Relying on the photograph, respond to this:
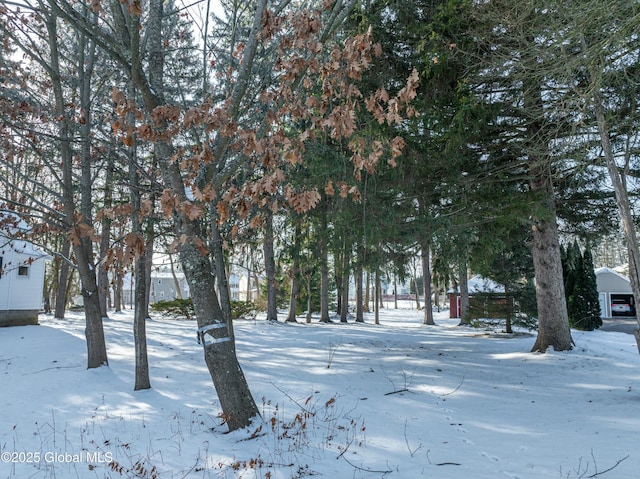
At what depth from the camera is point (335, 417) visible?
5.51 metres

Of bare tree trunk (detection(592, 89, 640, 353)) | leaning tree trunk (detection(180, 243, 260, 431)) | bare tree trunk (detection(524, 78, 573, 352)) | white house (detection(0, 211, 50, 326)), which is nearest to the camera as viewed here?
leaning tree trunk (detection(180, 243, 260, 431))

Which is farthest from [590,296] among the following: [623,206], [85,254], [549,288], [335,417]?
[85,254]

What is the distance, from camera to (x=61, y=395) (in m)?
6.65

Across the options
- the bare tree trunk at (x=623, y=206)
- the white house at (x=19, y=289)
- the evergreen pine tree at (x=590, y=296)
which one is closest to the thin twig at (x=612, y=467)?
the bare tree trunk at (x=623, y=206)

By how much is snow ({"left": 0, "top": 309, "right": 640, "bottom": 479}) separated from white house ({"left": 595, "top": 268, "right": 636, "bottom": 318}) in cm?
2284

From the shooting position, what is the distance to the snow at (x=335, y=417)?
13.4ft

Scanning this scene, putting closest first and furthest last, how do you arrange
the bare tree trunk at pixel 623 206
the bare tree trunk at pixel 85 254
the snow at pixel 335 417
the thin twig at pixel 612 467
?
the thin twig at pixel 612 467
the snow at pixel 335 417
the bare tree trunk at pixel 623 206
the bare tree trunk at pixel 85 254

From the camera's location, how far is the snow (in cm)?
409

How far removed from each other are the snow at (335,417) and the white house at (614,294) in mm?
22841

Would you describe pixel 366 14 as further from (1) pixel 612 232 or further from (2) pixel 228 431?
(1) pixel 612 232

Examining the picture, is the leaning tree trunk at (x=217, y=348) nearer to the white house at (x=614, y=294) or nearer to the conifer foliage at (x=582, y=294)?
the conifer foliage at (x=582, y=294)

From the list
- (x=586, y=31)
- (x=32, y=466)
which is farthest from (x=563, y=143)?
(x=32, y=466)

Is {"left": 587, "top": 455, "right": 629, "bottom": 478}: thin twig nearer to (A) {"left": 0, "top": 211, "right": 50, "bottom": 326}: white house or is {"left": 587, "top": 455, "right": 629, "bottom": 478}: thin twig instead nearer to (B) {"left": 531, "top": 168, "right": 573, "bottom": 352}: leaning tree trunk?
(B) {"left": 531, "top": 168, "right": 573, "bottom": 352}: leaning tree trunk

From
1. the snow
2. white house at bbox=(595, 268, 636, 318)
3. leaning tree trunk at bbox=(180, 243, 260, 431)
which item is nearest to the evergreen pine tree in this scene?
the snow
